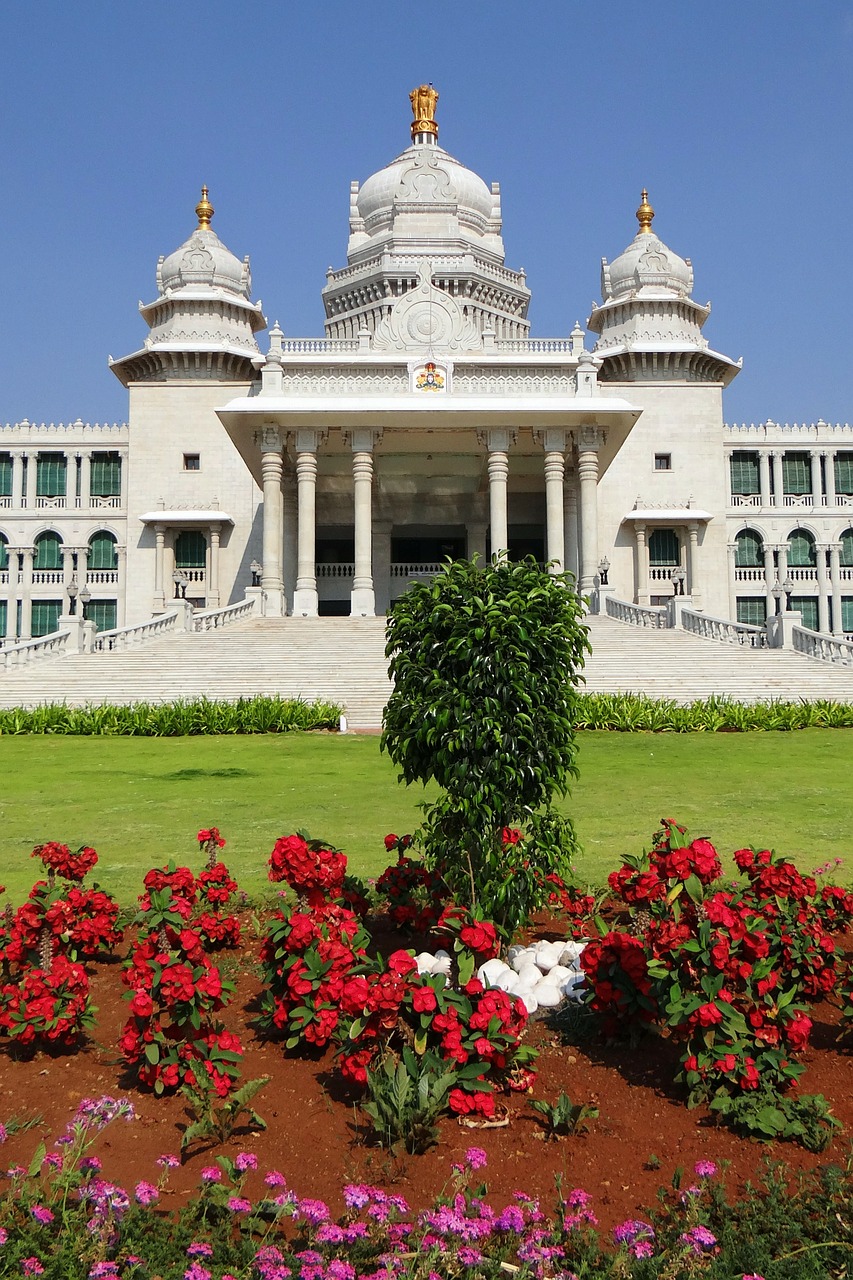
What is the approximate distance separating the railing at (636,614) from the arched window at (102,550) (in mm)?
29235

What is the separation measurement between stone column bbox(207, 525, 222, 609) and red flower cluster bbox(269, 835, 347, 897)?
39661 mm

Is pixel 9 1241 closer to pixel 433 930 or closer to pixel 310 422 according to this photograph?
pixel 433 930

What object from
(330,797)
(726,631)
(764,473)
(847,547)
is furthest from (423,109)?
(330,797)

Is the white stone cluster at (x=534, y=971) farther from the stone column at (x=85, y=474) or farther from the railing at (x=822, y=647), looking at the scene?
the stone column at (x=85, y=474)

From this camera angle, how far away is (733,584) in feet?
162

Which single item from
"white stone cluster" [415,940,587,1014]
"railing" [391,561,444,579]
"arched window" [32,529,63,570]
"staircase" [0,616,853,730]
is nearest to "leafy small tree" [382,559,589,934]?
"white stone cluster" [415,940,587,1014]

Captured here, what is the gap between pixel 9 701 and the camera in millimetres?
22625

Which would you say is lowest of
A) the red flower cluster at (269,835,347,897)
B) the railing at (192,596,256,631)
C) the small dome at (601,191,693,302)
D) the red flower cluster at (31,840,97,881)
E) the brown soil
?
the brown soil

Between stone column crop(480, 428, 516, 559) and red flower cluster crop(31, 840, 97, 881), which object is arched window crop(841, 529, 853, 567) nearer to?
stone column crop(480, 428, 516, 559)

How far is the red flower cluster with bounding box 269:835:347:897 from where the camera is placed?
18.4 ft

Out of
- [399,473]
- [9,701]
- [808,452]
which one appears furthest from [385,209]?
[9,701]

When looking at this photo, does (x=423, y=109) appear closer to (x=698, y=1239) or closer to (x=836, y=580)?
(x=836, y=580)

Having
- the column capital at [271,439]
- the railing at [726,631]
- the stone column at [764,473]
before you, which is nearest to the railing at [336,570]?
the column capital at [271,439]

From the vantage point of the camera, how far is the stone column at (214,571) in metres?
44.4
